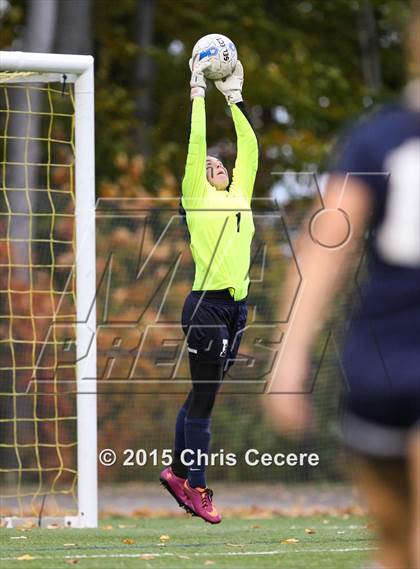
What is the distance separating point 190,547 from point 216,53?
8.71 feet

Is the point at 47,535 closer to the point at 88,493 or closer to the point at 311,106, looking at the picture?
the point at 88,493

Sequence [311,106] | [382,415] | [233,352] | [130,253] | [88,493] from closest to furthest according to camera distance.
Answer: [382,415], [233,352], [88,493], [130,253], [311,106]

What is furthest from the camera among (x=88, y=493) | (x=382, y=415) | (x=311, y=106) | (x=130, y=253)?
(x=311, y=106)

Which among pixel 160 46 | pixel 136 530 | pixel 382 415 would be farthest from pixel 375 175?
pixel 160 46

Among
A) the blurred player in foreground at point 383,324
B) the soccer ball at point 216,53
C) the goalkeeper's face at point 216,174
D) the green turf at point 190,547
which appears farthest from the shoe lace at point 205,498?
the blurred player in foreground at point 383,324

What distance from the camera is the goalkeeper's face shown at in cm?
772

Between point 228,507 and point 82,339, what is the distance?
471cm

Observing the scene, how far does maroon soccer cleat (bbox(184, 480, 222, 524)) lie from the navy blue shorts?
0.71 meters

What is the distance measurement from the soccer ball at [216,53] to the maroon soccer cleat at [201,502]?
2.27 m

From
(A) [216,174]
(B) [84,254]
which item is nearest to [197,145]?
(A) [216,174]

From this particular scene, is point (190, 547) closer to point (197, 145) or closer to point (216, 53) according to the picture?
point (197, 145)

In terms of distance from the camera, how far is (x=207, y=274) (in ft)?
24.7

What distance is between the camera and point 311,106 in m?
19.7
